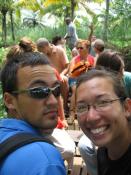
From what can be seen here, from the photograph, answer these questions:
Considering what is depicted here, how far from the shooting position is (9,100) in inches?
74.6

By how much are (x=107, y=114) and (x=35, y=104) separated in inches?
14.4

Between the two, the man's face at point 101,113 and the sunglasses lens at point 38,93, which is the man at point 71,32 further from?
the sunglasses lens at point 38,93

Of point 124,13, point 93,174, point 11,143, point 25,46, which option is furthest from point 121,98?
point 124,13

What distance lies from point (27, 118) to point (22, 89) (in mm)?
139

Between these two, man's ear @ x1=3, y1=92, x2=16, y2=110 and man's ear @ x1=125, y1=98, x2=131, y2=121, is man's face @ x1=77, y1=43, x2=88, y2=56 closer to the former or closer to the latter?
man's ear @ x1=125, y1=98, x2=131, y2=121

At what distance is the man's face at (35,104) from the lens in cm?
182

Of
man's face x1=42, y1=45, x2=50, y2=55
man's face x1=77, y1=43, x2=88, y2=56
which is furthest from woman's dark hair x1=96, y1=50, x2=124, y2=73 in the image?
man's face x1=77, y1=43, x2=88, y2=56

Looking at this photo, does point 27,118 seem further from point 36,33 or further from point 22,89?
point 36,33

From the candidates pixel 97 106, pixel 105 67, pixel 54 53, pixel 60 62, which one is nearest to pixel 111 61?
pixel 105 67

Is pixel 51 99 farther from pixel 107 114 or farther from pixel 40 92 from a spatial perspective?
pixel 107 114

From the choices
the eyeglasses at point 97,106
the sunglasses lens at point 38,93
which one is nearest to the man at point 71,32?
the eyeglasses at point 97,106

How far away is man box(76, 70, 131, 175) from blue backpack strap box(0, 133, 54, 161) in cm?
51

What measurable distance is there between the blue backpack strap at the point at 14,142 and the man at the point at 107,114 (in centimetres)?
51

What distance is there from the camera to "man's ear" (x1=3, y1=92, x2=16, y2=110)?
1.88m
